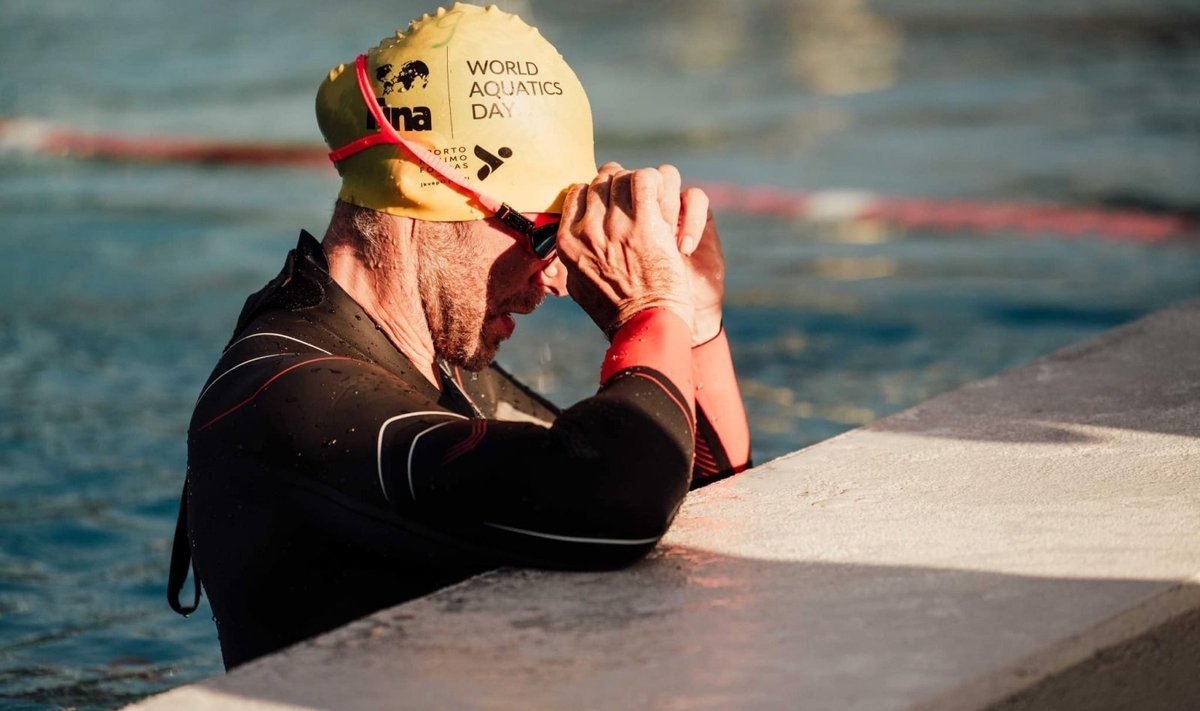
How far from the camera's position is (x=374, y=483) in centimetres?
256

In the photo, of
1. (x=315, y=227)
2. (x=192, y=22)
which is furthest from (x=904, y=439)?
(x=192, y=22)

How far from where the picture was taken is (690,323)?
2.91m

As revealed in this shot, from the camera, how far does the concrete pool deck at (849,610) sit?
7.24ft

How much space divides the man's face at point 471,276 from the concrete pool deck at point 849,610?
0.54 metres

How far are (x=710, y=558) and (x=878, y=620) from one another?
0.39 m

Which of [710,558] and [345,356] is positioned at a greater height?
[345,356]

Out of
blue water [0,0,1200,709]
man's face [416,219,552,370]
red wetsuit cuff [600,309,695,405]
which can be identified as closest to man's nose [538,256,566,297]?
man's face [416,219,552,370]

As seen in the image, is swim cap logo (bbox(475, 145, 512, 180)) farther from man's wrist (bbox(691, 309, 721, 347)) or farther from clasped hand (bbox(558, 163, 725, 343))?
man's wrist (bbox(691, 309, 721, 347))

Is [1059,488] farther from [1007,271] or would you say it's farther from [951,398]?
[1007,271]

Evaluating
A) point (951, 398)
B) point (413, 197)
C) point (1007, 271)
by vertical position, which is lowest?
point (1007, 271)

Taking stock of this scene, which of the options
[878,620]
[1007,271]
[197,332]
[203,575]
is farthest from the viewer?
[1007,271]

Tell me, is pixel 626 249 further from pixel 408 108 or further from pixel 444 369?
pixel 444 369

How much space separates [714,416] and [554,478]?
3.82ft

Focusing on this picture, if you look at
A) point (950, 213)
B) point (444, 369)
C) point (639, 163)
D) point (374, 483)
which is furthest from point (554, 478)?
point (639, 163)
